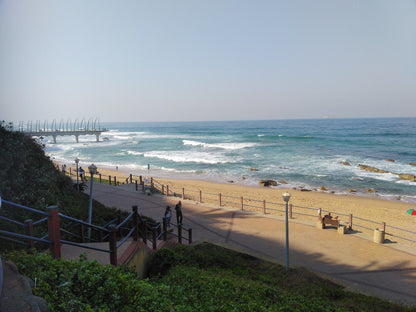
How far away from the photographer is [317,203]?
2062 centimetres

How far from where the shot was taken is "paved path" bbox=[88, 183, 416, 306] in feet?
28.2

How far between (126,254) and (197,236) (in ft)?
23.6

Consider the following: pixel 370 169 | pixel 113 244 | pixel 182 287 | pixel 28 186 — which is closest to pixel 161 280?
pixel 182 287

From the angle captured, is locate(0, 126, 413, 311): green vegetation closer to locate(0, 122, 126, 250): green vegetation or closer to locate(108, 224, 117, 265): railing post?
locate(0, 122, 126, 250): green vegetation

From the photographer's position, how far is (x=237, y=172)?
112 feet

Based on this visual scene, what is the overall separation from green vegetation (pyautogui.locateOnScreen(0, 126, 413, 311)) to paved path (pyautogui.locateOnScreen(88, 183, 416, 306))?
5.29 ft

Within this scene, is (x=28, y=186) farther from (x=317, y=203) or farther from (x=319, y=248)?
(x=317, y=203)

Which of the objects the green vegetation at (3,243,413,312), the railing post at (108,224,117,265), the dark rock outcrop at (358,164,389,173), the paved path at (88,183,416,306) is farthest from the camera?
the dark rock outcrop at (358,164,389,173)

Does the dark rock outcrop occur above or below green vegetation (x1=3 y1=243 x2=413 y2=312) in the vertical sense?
below

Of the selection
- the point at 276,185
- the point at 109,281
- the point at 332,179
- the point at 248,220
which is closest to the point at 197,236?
the point at 248,220

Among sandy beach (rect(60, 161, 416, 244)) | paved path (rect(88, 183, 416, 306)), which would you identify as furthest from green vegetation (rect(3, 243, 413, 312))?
sandy beach (rect(60, 161, 416, 244))

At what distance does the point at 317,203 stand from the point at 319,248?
1014 centimetres

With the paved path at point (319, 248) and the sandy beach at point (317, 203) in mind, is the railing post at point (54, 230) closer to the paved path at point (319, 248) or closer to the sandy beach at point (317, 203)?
the paved path at point (319, 248)

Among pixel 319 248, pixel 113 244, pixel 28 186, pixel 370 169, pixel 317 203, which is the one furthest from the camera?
pixel 370 169
